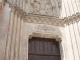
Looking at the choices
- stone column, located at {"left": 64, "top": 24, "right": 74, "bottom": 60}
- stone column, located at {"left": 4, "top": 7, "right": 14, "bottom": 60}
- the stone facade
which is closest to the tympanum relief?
the stone facade

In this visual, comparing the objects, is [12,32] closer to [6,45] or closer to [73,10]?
[6,45]

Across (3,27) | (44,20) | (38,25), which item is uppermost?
(44,20)

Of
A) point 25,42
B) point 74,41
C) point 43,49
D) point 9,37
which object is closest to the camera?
point 9,37

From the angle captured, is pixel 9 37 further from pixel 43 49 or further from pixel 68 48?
pixel 68 48

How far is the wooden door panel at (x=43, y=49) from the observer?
4566mm

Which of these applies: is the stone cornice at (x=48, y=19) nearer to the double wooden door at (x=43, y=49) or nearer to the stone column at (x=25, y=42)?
the stone column at (x=25, y=42)

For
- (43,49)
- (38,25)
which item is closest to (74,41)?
(43,49)

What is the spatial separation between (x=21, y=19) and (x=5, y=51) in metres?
1.32

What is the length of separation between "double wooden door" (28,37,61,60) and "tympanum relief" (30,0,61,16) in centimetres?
98

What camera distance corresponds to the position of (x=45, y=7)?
18.0 ft

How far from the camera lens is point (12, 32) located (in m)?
4.06

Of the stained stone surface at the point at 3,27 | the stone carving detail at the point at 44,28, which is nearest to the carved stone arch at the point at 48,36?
the stone carving detail at the point at 44,28

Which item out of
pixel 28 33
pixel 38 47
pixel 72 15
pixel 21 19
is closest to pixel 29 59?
pixel 38 47

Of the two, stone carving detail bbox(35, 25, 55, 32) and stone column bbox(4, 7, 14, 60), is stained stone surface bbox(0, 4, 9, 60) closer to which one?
stone column bbox(4, 7, 14, 60)
